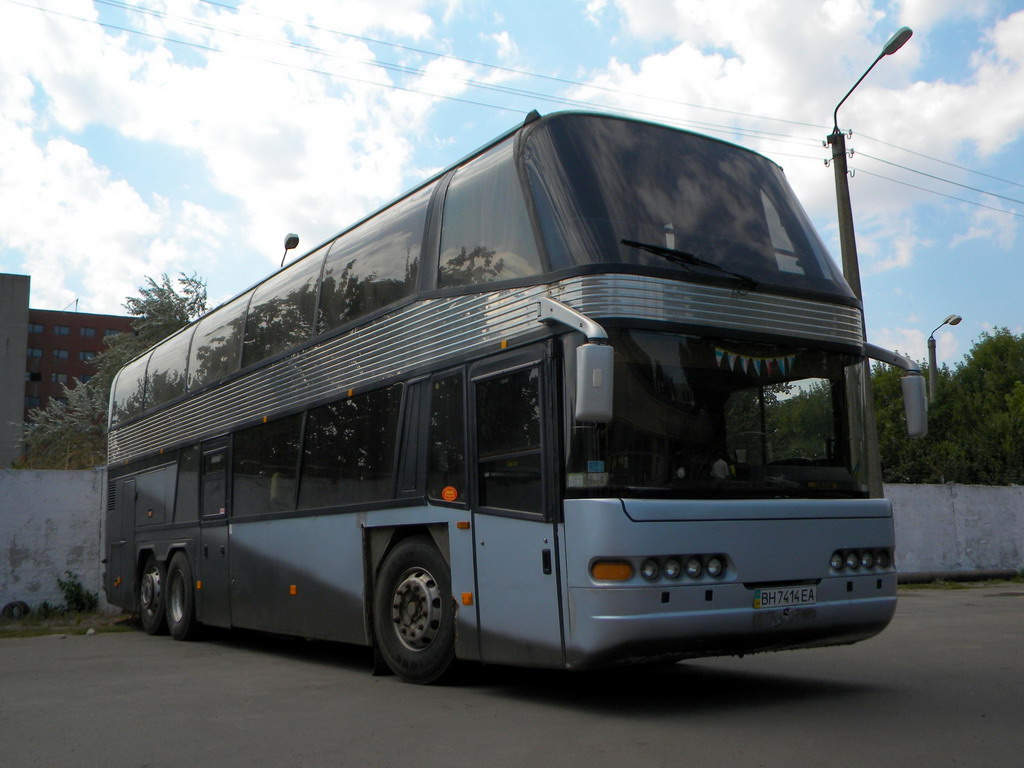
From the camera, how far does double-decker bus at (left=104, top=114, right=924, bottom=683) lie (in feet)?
22.5

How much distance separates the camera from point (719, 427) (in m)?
7.20

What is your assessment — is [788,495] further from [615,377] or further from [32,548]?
[32,548]

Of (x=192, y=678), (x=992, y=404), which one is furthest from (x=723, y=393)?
(x=992, y=404)

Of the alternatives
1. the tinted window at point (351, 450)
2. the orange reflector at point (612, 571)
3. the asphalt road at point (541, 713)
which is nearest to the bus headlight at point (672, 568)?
the orange reflector at point (612, 571)

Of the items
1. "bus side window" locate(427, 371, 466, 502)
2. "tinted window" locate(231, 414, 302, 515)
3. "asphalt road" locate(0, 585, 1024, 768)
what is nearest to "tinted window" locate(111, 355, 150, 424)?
"tinted window" locate(231, 414, 302, 515)

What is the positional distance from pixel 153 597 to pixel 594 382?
1091 cm

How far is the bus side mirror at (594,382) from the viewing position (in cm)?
626

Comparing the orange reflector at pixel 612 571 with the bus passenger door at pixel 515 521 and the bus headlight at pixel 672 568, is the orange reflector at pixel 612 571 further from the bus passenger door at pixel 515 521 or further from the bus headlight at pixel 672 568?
the bus passenger door at pixel 515 521

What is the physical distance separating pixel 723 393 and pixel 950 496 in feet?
70.2

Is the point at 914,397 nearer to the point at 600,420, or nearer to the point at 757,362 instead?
the point at 757,362

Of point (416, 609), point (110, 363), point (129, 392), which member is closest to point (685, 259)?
point (416, 609)

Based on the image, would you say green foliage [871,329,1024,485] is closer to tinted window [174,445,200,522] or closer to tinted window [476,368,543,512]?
tinted window [174,445,200,522]

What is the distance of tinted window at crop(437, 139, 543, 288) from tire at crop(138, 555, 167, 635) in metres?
8.37

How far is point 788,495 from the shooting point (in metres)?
Result: 7.42
